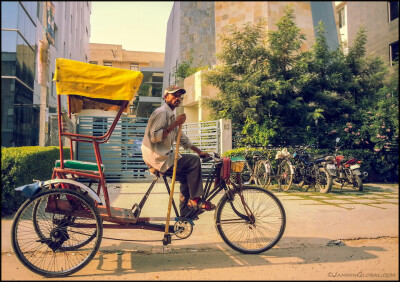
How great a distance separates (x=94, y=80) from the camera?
11.0ft

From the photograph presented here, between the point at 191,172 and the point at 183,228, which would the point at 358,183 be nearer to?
the point at 191,172

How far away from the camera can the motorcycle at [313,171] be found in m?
8.27

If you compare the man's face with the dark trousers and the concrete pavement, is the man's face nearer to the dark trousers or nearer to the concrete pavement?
the dark trousers

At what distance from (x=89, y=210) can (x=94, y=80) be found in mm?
1335

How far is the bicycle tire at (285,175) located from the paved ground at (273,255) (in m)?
3.00

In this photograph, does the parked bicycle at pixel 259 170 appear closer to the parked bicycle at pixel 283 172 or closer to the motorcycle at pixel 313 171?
the parked bicycle at pixel 283 172

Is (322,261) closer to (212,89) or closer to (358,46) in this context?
(358,46)

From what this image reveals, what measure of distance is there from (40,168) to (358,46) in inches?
445

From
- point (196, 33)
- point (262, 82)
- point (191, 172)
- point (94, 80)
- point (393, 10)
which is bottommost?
point (191, 172)

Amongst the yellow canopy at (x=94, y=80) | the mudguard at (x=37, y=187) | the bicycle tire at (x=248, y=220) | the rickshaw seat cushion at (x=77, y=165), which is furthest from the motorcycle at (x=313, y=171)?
the mudguard at (x=37, y=187)

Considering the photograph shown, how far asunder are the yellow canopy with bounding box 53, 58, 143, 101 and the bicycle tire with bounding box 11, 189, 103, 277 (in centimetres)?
102

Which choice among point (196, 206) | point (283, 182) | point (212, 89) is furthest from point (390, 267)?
point (212, 89)

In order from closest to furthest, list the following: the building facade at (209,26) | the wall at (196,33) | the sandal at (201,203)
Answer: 1. the sandal at (201,203)
2. the building facade at (209,26)
3. the wall at (196,33)

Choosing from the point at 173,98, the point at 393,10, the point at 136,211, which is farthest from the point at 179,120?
the point at 393,10
